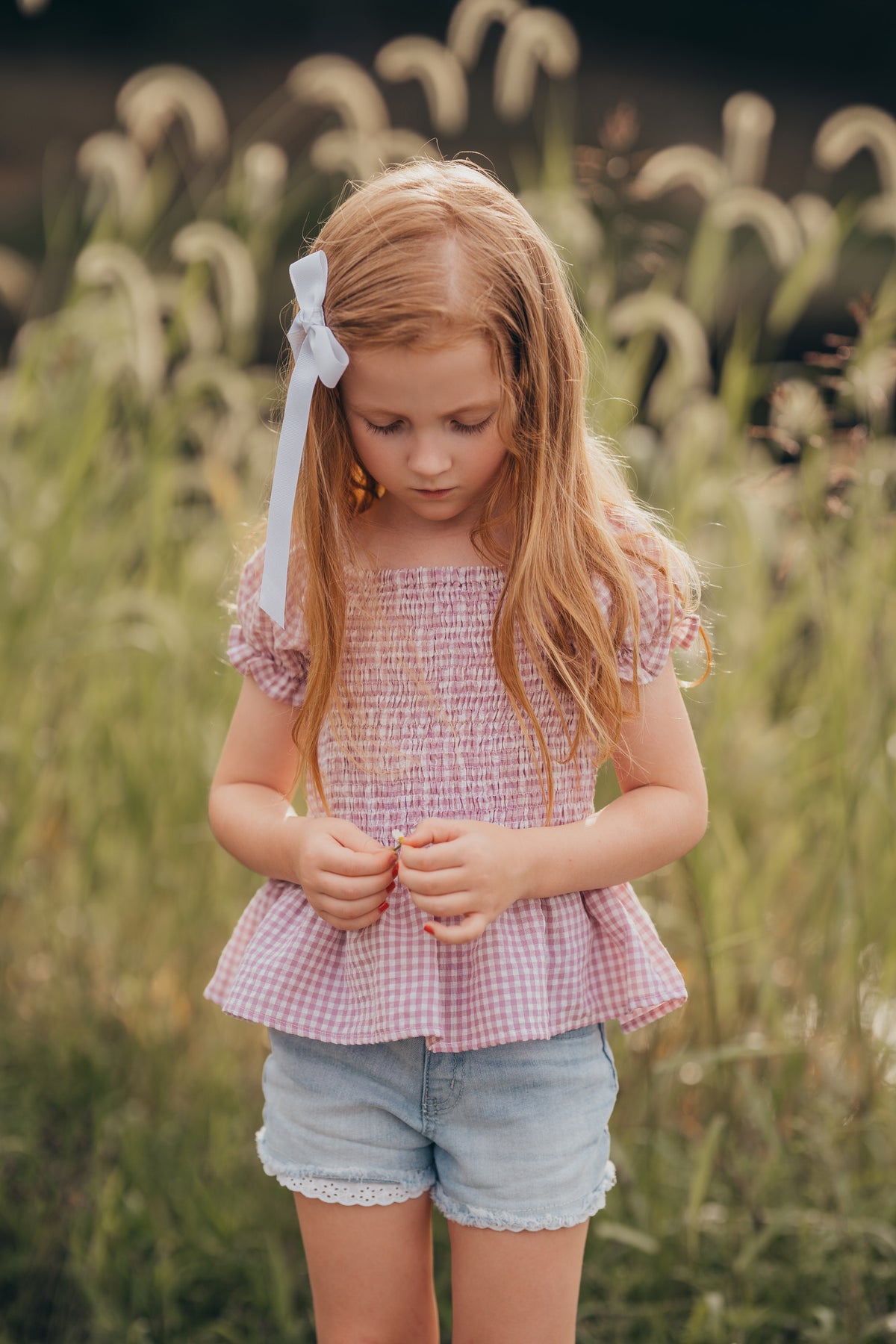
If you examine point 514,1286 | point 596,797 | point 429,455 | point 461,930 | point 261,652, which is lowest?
point 514,1286

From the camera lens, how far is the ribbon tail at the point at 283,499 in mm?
1042

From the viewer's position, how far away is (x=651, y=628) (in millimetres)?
1110

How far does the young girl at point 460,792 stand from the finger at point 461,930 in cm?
4

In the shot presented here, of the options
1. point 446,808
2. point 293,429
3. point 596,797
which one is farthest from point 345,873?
point 596,797

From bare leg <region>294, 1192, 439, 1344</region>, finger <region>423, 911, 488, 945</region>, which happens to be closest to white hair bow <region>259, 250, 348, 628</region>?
finger <region>423, 911, 488, 945</region>

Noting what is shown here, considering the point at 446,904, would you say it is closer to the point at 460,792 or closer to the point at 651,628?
the point at 460,792

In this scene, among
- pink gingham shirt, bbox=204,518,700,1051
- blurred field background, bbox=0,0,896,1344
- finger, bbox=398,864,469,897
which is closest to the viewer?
finger, bbox=398,864,469,897

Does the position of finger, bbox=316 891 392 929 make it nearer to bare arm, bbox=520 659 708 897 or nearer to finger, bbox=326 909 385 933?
Answer: finger, bbox=326 909 385 933

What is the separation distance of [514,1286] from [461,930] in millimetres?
325

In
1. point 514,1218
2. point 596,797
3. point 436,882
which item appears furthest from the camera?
point 596,797

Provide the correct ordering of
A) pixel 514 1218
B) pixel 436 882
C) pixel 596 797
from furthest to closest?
pixel 596 797
pixel 514 1218
pixel 436 882

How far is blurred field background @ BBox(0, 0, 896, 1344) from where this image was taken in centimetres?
159

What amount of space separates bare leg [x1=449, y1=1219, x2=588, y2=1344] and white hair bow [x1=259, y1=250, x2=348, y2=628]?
52cm

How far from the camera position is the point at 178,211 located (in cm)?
363
